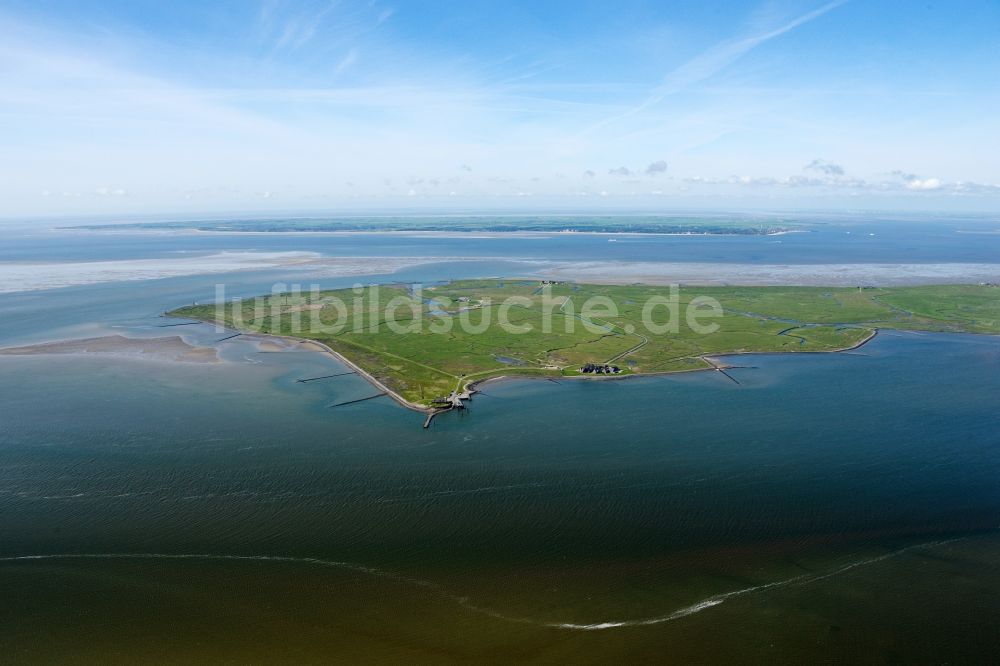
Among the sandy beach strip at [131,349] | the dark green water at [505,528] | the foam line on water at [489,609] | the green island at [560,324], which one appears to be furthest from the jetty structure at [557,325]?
the foam line on water at [489,609]

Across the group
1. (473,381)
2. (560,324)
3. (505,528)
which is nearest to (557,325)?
(560,324)

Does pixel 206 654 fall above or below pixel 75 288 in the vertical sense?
below

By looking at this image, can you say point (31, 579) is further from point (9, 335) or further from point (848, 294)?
point (848, 294)

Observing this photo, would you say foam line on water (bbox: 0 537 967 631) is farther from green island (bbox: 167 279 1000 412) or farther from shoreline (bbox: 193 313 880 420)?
green island (bbox: 167 279 1000 412)

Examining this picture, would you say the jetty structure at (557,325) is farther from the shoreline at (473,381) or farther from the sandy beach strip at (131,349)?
the sandy beach strip at (131,349)

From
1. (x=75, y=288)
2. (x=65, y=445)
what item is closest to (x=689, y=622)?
(x=65, y=445)

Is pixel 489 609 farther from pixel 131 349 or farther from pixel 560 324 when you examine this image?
pixel 131 349

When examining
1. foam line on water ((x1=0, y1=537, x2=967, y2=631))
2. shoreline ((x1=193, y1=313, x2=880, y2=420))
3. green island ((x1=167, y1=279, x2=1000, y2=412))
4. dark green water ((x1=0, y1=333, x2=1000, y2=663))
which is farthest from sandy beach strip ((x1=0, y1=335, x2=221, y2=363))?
foam line on water ((x1=0, y1=537, x2=967, y2=631))
